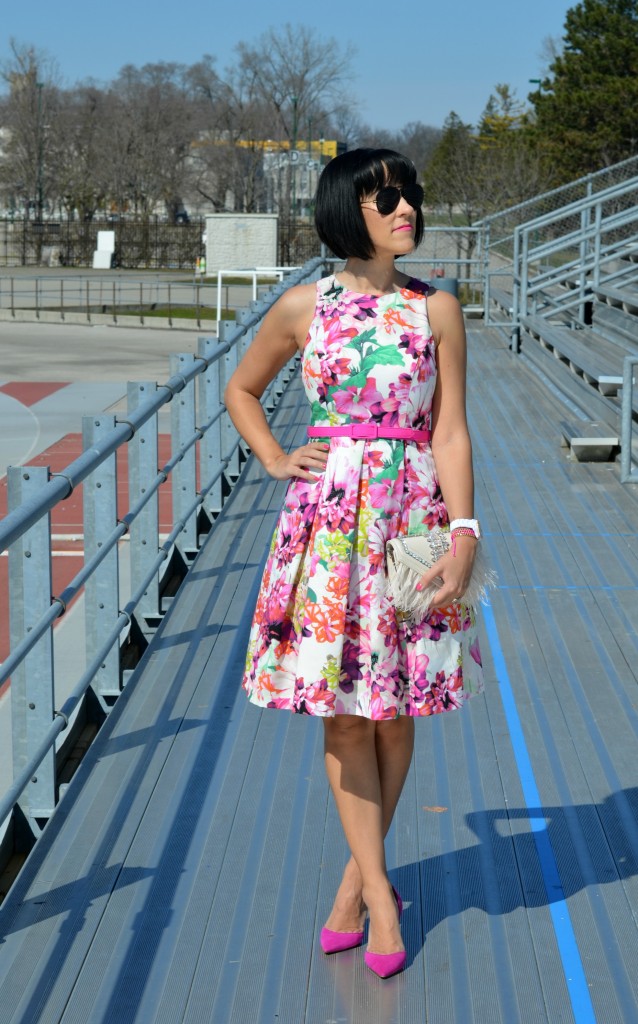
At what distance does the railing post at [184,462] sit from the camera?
629 cm

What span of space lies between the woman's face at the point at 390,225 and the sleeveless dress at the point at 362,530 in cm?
10

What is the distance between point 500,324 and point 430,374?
529 inches

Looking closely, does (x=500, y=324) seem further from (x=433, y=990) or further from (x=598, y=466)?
(x=433, y=990)

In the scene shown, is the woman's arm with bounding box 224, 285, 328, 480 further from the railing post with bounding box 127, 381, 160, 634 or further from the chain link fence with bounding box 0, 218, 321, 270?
the chain link fence with bounding box 0, 218, 321, 270

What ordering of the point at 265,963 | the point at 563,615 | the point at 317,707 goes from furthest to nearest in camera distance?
1. the point at 563,615
2. the point at 265,963
3. the point at 317,707

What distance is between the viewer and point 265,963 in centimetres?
296

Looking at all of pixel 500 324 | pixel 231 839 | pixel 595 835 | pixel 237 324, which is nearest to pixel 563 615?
pixel 595 835

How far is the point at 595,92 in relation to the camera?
43.9 metres

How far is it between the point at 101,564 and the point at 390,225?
6.60ft

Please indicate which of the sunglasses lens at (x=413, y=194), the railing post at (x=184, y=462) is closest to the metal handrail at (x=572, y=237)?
the railing post at (x=184, y=462)

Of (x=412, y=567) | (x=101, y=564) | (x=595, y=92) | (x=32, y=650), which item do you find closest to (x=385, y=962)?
(x=412, y=567)

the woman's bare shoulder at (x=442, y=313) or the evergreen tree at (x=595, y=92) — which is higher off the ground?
the evergreen tree at (x=595, y=92)

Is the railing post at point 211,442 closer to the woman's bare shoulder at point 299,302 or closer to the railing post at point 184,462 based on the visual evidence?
the railing post at point 184,462

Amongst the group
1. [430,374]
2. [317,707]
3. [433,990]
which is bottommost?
[433,990]
